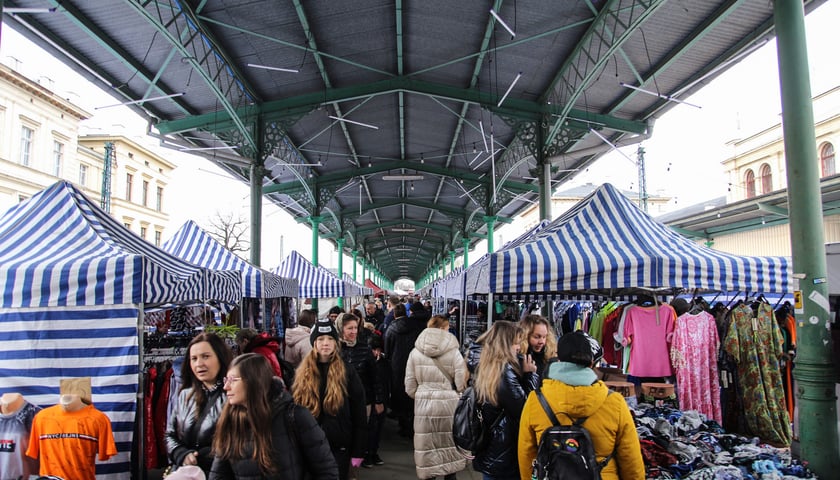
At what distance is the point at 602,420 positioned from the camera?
2.47m

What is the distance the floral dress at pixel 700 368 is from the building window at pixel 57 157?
3382 cm

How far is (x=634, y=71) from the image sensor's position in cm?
975

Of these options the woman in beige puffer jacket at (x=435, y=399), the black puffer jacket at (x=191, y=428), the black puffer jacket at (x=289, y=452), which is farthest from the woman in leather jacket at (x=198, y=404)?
the woman in beige puffer jacket at (x=435, y=399)

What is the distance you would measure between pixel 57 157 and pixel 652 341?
3402 centimetres

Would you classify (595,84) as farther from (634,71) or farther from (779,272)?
(779,272)

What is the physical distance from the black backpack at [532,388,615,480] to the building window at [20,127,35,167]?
3232cm

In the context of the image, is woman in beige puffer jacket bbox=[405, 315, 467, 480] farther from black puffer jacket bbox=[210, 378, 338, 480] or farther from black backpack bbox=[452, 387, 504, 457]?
black puffer jacket bbox=[210, 378, 338, 480]

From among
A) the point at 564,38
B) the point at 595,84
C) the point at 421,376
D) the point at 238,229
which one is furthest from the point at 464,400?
the point at 238,229

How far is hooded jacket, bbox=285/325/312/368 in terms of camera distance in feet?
20.6

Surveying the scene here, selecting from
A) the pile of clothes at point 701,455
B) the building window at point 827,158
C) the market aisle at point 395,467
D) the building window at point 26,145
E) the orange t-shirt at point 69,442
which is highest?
the building window at point 26,145

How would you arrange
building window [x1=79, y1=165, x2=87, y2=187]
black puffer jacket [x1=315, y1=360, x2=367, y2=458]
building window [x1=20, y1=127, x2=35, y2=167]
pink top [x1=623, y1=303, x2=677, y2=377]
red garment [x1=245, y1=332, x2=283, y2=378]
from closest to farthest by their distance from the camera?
black puffer jacket [x1=315, y1=360, x2=367, y2=458] → red garment [x1=245, y1=332, x2=283, y2=378] → pink top [x1=623, y1=303, x2=677, y2=377] → building window [x1=20, y1=127, x2=35, y2=167] → building window [x1=79, y1=165, x2=87, y2=187]

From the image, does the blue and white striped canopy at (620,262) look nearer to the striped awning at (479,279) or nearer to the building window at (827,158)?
the striped awning at (479,279)

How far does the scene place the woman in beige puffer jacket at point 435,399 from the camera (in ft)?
14.9

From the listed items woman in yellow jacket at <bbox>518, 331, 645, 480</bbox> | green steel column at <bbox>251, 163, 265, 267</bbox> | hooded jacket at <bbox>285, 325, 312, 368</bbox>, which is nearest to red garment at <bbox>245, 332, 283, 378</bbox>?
hooded jacket at <bbox>285, 325, 312, 368</bbox>
